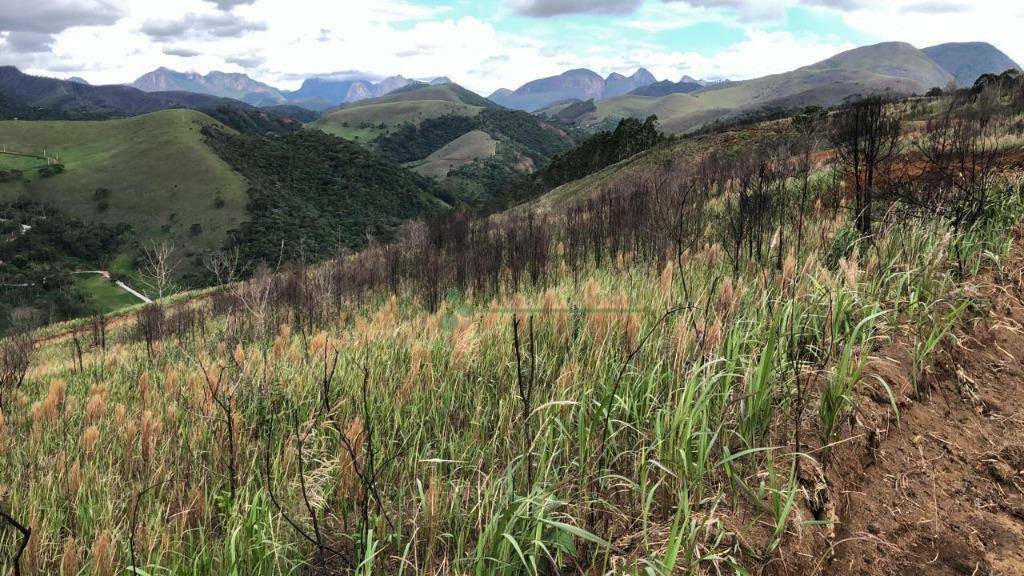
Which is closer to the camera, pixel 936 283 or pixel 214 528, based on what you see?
pixel 214 528

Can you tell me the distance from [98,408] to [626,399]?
108 inches

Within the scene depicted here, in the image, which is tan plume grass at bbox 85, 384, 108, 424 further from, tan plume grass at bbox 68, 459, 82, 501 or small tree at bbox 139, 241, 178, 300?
small tree at bbox 139, 241, 178, 300

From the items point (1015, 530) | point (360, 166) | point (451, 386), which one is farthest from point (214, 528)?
point (360, 166)

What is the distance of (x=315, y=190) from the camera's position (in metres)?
122

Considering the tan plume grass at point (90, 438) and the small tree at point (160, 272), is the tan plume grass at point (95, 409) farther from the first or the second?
the small tree at point (160, 272)

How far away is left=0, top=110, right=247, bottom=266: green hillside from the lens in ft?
327

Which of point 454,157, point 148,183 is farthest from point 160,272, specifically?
point 454,157

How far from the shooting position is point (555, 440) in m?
A: 1.90

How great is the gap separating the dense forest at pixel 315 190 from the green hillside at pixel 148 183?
18.5 ft

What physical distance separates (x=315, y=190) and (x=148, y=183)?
3449 centimetres

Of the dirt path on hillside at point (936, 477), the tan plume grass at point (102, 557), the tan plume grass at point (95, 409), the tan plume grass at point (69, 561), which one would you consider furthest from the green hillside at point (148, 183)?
the dirt path on hillside at point (936, 477)

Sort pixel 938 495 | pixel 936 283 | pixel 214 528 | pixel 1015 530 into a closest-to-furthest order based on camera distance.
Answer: pixel 1015 530, pixel 938 495, pixel 214 528, pixel 936 283

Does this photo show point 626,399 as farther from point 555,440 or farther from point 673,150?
point 673,150

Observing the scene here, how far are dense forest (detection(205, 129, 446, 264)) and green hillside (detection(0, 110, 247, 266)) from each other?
5640mm
